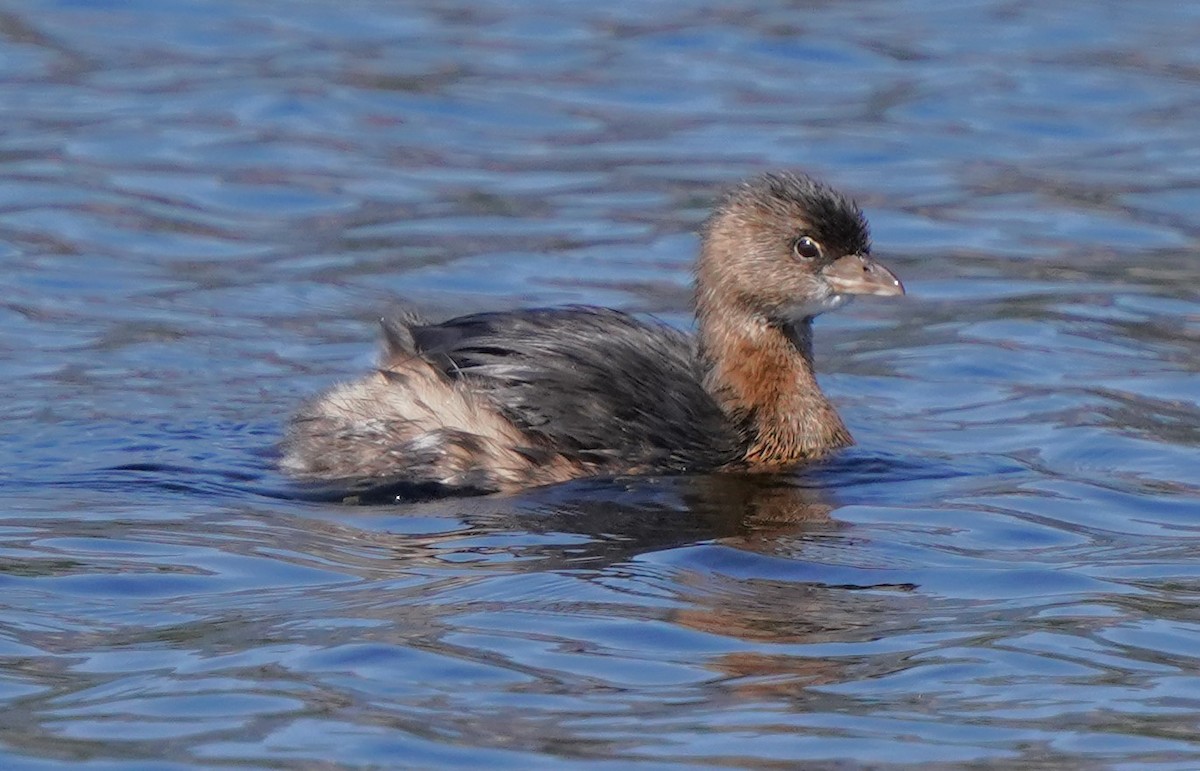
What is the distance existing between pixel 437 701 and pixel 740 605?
1.20 m

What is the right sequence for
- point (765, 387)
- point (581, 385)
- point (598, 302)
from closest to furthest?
point (581, 385), point (765, 387), point (598, 302)

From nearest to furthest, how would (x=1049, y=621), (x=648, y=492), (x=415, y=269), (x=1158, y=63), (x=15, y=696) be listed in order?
(x=15, y=696), (x=1049, y=621), (x=648, y=492), (x=415, y=269), (x=1158, y=63)

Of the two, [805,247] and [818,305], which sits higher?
[805,247]

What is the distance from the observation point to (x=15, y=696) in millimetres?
5730

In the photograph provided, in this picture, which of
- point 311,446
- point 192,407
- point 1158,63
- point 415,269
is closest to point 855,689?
point 311,446

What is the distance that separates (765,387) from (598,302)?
7.84 ft

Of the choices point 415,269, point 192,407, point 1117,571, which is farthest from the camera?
point 415,269

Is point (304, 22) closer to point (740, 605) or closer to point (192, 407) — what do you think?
point (192, 407)

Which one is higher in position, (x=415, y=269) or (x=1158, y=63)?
(x=1158, y=63)

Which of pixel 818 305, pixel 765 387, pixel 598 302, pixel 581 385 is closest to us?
pixel 581 385

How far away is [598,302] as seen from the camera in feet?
35.7

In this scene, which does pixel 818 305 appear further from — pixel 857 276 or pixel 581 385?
pixel 581 385

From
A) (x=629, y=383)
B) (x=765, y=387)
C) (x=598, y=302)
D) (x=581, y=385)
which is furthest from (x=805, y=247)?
(x=598, y=302)

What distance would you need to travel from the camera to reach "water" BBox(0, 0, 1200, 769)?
18.8ft
